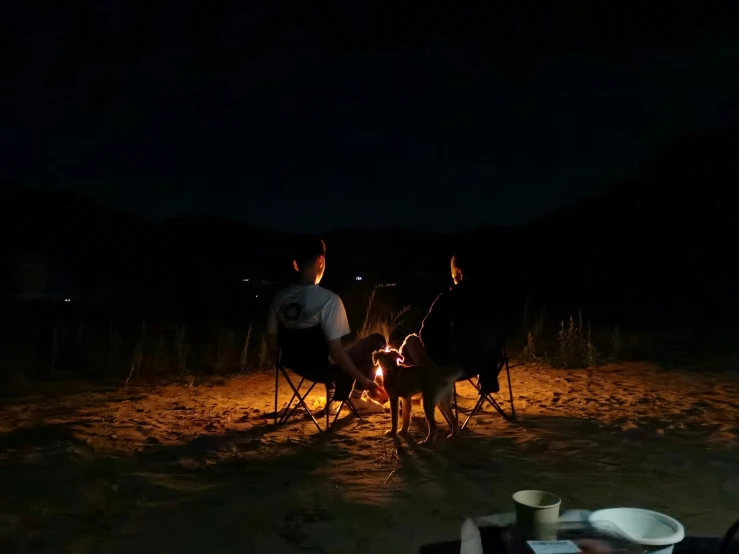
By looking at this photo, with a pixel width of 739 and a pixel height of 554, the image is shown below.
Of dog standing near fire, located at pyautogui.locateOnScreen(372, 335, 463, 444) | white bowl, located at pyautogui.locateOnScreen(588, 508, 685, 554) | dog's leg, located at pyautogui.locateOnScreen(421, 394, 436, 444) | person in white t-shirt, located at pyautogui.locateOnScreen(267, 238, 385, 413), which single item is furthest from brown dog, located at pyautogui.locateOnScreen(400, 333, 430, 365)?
white bowl, located at pyautogui.locateOnScreen(588, 508, 685, 554)

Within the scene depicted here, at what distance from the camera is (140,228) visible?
43844 millimetres

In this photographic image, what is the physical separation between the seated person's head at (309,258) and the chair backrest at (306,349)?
0.34m

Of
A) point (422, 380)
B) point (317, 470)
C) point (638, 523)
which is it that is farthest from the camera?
point (422, 380)

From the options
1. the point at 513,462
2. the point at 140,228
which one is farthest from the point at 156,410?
the point at 140,228

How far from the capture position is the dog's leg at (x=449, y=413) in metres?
4.06

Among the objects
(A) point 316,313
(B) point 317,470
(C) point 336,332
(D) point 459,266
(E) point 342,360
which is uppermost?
(D) point 459,266

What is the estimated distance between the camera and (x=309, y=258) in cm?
412

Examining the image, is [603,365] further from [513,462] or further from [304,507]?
[304,507]

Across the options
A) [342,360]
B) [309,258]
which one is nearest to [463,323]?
[342,360]

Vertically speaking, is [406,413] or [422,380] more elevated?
[422,380]

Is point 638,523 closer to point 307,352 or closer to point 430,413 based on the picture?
point 430,413

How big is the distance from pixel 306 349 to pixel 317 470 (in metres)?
0.87

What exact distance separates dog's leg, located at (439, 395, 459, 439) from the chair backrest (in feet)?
2.60

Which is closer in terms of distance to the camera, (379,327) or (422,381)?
(422,381)
